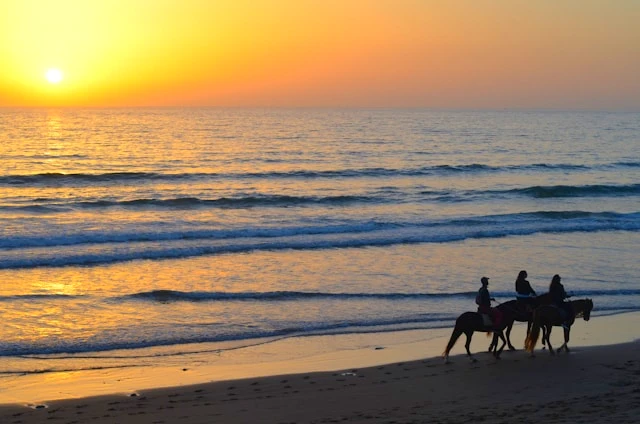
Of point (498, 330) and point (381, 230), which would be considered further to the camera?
point (381, 230)

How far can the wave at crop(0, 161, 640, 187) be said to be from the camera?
42906 mm

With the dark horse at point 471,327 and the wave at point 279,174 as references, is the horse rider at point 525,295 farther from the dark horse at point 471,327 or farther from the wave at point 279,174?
the wave at point 279,174

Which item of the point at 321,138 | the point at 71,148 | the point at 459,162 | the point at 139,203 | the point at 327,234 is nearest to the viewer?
the point at 327,234

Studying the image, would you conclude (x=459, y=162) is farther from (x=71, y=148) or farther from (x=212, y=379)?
(x=212, y=379)

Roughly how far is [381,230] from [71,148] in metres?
40.0

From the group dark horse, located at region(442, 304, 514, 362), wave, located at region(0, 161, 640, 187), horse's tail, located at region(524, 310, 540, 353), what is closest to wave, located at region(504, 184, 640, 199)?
wave, located at region(0, 161, 640, 187)

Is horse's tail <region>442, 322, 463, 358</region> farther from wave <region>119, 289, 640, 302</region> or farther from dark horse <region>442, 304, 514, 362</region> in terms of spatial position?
wave <region>119, 289, 640, 302</region>

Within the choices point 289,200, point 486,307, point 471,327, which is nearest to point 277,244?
point 289,200

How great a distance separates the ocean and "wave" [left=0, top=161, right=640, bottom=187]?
0.68 ft

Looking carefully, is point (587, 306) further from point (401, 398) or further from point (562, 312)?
point (401, 398)

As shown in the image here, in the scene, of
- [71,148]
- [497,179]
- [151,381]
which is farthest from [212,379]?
[71,148]

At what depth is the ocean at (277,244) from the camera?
666 inches

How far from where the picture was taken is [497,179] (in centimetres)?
4788

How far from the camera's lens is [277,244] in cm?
2659
